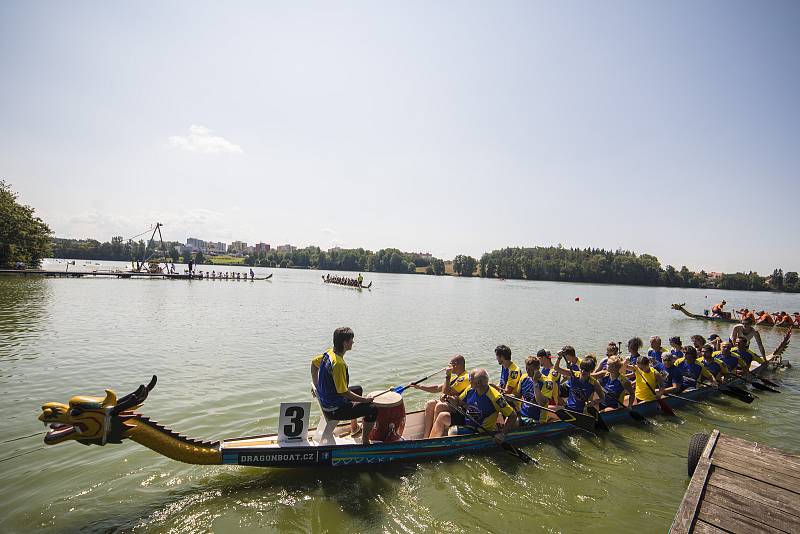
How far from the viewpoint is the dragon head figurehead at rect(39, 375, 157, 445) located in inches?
181

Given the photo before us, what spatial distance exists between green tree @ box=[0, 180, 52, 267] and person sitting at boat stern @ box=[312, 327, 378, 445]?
54869 millimetres

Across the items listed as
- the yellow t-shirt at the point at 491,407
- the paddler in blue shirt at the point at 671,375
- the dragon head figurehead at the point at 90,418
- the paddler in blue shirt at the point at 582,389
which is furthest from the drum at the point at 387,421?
the paddler in blue shirt at the point at 671,375

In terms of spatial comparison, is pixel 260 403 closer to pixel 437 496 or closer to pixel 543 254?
pixel 437 496

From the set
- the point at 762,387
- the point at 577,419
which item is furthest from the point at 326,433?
the point at 762,387

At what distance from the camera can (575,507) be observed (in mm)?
6543

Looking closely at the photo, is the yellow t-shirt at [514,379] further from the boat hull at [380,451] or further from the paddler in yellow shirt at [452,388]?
the paddler in yellow shirt at [452,388]

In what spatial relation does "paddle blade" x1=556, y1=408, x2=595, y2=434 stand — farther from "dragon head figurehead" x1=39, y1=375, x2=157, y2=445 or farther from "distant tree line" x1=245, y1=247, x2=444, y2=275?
"distant tree line" x1=245, y1=247, x2=444, y2=275

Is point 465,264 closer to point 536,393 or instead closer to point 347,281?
point 347,281

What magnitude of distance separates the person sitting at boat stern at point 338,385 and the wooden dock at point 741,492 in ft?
14.7

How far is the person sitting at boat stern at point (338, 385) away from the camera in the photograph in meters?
6.22

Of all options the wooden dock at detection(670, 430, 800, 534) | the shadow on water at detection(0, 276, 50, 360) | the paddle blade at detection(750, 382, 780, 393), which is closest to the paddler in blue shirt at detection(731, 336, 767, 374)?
the paddle blade at detection(750, 382, 780, 393)

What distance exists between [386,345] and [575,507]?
13.0 meters

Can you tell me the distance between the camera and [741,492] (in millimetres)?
5219

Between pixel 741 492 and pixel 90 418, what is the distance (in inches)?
337
